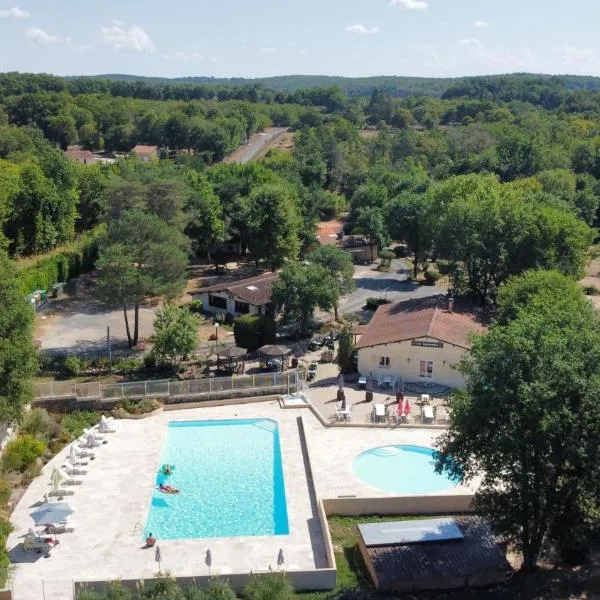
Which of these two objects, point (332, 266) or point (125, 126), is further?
point (125, 126)

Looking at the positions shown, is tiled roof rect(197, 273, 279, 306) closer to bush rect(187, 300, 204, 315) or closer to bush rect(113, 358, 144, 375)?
bush rect(187, 300, 204, 315)

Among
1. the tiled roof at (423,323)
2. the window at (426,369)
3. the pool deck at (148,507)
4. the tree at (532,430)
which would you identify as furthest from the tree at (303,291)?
the tree at (532,430)

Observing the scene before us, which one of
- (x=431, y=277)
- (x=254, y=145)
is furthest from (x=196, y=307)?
(x=254, y=145)

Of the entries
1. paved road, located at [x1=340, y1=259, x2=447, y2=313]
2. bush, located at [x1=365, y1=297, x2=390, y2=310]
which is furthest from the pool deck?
paved road, located at [x1=340, y1=259, x2=447, y2=313]

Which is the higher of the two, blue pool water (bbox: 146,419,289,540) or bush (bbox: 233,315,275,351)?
bush (bbox: 233,315,275,351)

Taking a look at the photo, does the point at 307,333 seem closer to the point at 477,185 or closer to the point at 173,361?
the point at 173,361

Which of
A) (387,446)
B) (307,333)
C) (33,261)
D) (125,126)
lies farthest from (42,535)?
(125,126)
